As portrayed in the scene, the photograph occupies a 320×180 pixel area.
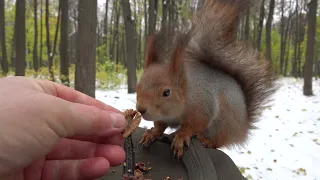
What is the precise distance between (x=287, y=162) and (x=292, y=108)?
2820 millimetres

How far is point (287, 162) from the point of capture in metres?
2.99

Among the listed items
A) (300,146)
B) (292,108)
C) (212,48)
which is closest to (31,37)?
(292,108)

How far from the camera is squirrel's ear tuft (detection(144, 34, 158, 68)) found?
A: 45.5 inches

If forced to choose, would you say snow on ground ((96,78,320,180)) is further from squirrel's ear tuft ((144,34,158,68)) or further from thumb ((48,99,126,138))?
thumb ((48,99,126,138))

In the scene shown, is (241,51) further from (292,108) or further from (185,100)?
(292,108)

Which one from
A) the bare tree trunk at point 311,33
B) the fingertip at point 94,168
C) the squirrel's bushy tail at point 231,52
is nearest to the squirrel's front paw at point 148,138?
the fingertip at point 94,168

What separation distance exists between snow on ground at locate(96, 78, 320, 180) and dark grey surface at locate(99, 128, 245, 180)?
0.64 m

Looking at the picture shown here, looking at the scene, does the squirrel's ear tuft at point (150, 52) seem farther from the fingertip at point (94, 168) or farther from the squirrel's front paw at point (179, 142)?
the fingertip at point (94, 168)

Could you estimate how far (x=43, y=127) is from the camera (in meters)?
0.77

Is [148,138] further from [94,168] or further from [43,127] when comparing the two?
[43,127]

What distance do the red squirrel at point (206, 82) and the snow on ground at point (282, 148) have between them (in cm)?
34

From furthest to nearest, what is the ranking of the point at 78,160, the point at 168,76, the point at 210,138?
the point at 210,138
the point at 168,76
the point at 78,160

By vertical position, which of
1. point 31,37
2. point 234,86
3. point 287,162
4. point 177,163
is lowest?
point 287,162

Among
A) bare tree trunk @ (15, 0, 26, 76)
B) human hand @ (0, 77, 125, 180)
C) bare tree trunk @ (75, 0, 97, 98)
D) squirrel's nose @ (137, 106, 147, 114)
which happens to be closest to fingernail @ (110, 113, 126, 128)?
human hand @ (0, 77, 125, 180)
